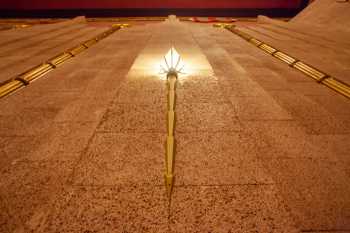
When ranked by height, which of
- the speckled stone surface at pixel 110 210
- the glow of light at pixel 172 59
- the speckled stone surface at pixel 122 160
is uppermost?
the glow of light at pixel 172 59

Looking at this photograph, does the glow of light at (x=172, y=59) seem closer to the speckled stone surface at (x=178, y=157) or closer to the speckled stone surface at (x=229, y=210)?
the speckled stone surface at (x=178, y=157)

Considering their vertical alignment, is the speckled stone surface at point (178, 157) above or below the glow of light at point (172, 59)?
below

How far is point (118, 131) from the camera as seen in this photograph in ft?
7.83

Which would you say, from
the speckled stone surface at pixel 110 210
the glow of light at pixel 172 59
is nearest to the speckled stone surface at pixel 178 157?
the speckled stone surface at pixel 110 210

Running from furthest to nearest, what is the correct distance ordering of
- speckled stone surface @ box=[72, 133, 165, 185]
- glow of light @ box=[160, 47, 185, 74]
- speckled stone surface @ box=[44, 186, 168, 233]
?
1. glow of light @ box=[160, 47, 185, 74]
2. speckled stone surface @ box=[72, 133, 165, 185]
3. speckled stone surface @ box=[44, 186, 168, 233]

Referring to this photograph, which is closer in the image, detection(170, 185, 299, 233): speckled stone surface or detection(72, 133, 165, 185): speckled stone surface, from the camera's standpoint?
detection(170, 185, 299, 233): speckled stone surface

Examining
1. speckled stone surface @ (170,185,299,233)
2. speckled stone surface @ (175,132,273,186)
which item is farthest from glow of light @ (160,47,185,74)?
speckled stone surface @ (170,185,299,233)

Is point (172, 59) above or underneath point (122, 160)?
above

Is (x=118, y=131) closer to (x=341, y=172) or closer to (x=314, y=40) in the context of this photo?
(x=341, y=172)

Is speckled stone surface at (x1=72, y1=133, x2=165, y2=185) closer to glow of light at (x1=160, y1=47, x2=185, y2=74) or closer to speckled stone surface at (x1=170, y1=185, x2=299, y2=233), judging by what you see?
speckled stone surface at (x1=170, y1=185, x2=299, y2=233)

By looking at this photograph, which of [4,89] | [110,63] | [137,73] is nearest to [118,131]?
[137,73]

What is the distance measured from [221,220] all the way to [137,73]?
9.04 ft

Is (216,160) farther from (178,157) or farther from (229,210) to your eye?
(229,210)

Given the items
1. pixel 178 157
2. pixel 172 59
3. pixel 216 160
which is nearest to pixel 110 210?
pixel 178 157
